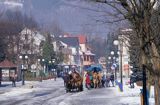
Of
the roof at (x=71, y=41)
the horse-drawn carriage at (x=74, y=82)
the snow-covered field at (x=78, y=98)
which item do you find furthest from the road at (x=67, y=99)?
the roof at (x=71, y=41)

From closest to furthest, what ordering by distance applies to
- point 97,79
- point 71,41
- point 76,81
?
point 76,81 → point 97,79 → point 71,41

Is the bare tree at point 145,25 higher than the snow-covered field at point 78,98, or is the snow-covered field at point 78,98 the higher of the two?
the bare tree at point 145,25

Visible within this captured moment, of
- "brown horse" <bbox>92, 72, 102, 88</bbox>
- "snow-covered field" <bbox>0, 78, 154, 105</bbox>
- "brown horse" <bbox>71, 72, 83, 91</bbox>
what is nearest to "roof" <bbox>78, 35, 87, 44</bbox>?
"brown horse" <bbox>92, 72, 102, 88</bbox>

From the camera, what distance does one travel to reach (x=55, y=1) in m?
12.8

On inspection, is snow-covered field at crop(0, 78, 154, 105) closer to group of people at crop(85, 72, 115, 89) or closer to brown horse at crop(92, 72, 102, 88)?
group of people at crop(85, 72, 115, 89)

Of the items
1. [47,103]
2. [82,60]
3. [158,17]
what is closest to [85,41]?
[82,60]

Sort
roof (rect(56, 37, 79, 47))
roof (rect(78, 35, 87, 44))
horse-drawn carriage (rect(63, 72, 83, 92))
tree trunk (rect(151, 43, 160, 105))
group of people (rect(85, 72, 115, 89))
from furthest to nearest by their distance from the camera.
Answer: roof (rect(78, 35, 87, 44)) < roof (rect(56, 37, 79, 47)) < group of people (rect(85, 72, 115, 89)) < horse-drawn carriage (rect(63, 72, 83, 92)) < tree trunk (rect(151, 43, 160, 105))

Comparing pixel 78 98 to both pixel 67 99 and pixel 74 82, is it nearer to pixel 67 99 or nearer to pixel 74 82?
pixel 67 99

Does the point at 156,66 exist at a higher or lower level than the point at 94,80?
higher

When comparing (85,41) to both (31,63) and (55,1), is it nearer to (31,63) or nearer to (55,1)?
(31,63)

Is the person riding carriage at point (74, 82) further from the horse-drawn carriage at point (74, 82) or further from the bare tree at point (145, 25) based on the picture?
the bare tree at point (145, 25)

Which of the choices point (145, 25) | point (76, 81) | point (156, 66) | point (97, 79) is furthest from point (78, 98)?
point (145, 25)

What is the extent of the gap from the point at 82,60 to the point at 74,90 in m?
119

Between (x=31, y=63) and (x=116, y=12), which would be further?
(x=31, y=63)
